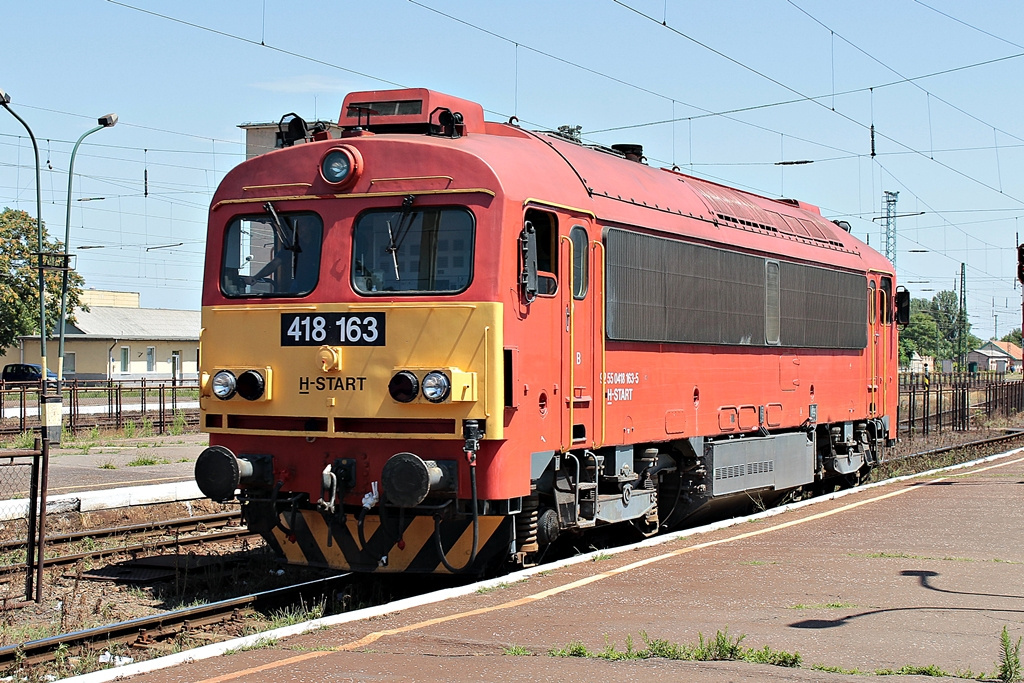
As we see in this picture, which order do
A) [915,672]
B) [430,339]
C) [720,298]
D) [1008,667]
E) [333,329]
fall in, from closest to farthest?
[1008,667]
[915,672]
[430,339]
[333,329]
[720,298]

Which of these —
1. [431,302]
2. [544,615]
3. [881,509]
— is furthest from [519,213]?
[881,509]

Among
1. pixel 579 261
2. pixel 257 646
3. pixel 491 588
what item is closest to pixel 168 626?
pixel 257 646

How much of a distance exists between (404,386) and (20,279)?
1774 inches

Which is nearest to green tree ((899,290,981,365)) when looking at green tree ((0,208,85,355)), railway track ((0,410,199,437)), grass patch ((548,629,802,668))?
green tree ((0,208,85,355))

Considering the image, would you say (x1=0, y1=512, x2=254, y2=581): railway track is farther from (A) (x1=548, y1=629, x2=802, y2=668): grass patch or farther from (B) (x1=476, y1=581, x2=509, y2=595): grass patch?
(A) (x1=548, y1=629, x2=802, y2=668): grass patch

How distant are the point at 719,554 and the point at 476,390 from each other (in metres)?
3.34

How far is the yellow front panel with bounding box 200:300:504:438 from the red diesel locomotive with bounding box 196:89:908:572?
0.06 ft

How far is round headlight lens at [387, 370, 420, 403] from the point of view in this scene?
9.47 m

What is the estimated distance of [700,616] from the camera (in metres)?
8.39

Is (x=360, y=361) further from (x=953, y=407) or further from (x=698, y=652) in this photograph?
(x=953, y=407)

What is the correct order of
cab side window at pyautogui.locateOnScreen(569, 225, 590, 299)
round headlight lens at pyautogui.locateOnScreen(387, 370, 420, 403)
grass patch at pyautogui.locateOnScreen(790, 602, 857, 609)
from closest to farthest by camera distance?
1. grass patch at pyautogui.locateOnScreen(790, 602, 857, 609)
2. round headlight lens at pyautogui.locateOnScreen(387, 370, 420, 403)
3. cab side window at pyautogui.locateOnScreen(569, 225, 590, 299)

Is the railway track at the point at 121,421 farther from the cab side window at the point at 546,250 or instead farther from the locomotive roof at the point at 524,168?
the cab side window at the point at 546,250

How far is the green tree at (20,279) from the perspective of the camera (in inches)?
1909

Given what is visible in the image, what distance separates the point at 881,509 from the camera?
14.9m
